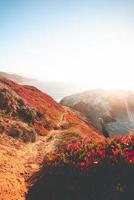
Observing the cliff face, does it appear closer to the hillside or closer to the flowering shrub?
the hillside

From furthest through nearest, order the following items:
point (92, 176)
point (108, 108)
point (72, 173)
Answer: point (108, 108)
point (72, 173)
point (92, 176)

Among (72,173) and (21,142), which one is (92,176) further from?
(21,142)

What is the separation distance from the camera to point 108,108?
5725 cm

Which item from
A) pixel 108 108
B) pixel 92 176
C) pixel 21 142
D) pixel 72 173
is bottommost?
pixel 108 108

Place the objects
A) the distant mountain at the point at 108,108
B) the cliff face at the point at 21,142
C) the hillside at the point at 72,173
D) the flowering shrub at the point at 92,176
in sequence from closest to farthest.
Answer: the flowering shrub at the point at 92,176 < the hillside at the point at 72,173 < the cliff face at the point at 21,142 < the distant mountain at the point at 108,108

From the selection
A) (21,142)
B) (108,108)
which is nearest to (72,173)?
(21,142)

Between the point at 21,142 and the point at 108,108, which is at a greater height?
the point at 21,142

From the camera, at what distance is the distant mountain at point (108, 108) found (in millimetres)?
49281

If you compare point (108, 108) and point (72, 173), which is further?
point (108, 108)

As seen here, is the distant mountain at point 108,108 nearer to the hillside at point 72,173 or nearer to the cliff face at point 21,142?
the cliff face at point 21,142

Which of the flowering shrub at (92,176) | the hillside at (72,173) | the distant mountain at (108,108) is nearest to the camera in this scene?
the flowering shrub at (92,176)

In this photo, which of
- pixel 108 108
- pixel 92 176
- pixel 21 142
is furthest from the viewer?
pixel 108 108

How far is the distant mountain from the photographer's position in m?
49.3

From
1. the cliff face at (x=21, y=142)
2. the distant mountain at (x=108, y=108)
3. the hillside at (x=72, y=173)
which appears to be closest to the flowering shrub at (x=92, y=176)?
the hillside at (x=72, y=173)
